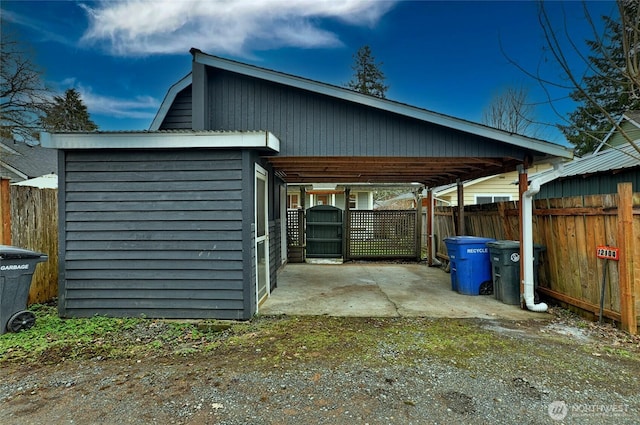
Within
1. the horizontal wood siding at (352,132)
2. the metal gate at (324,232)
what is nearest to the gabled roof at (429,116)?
the horizontal wood siding at (352,132)

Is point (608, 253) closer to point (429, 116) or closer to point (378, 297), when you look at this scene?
point (429, 116)

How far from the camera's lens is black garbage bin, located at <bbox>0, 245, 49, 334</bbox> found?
3729 mm

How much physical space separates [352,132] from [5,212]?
4.82m

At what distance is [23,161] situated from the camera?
14914mm

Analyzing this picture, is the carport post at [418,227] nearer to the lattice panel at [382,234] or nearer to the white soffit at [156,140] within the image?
the lattice panel at [382,234]

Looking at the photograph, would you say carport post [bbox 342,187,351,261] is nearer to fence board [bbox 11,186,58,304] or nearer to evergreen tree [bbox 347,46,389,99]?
fence board [bbox 11,186,58,304]

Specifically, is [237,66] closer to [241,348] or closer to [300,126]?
[300,126]

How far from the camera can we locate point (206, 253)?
14.5ft

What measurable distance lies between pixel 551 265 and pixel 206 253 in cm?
497

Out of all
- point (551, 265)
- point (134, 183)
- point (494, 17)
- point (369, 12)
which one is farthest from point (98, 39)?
point (551, 265)

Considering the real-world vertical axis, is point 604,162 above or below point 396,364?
above

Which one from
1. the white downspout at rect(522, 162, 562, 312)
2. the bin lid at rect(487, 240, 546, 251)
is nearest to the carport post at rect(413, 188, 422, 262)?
the bin lid at rect(487, 240, 546, 251)

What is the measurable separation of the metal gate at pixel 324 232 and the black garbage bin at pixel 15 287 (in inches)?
265

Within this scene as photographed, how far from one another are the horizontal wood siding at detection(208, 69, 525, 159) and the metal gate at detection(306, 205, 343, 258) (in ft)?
16.7
